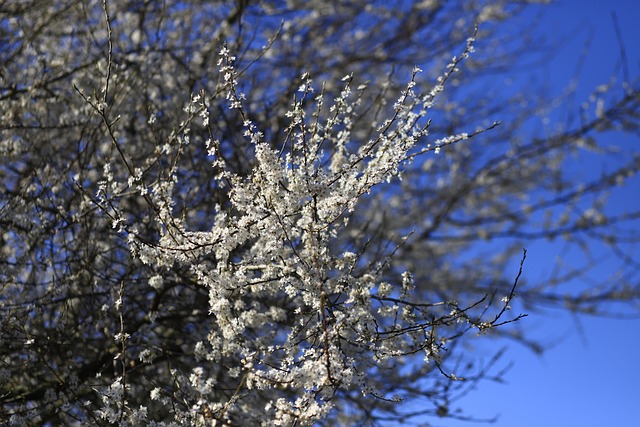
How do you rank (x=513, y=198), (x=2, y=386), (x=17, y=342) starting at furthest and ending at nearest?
(x=513, y=198) < (x=17, y=342) < (x=2, y=386)

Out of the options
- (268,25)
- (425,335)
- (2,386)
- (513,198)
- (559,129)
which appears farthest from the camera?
(513,198)

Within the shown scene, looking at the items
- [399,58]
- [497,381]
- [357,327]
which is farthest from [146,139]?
[399,58]

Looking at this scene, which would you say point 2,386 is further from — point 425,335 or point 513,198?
point 513,198

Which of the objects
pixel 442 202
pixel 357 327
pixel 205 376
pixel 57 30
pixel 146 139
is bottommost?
pixel 357 327

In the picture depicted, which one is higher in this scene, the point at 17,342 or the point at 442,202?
the point at 442,202

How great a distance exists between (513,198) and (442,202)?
1854 mm

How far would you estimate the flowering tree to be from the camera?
2746mm

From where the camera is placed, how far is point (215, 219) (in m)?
3.62

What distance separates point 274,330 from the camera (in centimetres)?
380

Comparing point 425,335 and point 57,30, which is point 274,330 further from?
point 57,30

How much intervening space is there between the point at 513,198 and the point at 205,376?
720cm

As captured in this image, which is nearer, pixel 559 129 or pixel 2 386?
pixel 2 386

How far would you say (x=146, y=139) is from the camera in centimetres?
444

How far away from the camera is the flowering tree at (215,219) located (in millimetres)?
2746
